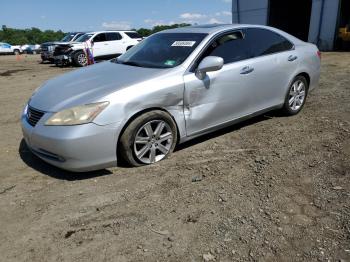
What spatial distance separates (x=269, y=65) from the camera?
5023mm

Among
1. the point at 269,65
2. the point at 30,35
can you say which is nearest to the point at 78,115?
the point at 269,65

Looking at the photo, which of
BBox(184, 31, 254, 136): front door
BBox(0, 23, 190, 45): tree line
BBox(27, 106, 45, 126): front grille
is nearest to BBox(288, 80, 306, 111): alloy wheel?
BBox(184, 31, 254, 136): front door

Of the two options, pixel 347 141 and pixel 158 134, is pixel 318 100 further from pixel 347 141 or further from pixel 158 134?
pixel 158 134

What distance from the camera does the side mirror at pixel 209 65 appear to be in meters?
4.12

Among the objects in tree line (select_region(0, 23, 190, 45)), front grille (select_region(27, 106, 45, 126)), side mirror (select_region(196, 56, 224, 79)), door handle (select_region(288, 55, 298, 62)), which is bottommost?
tree line (select_region(0, 23, 190, 45))

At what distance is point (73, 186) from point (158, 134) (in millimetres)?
1082

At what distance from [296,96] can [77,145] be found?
3773 mm

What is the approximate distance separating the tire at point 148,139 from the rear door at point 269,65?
1.45 meters

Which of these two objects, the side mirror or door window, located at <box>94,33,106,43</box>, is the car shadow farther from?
door window, located at <box>94,33,106,43</box>

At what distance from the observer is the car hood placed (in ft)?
12.3

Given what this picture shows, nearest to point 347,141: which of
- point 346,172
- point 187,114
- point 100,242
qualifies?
point 346,172

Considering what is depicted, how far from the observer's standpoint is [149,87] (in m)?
3.85

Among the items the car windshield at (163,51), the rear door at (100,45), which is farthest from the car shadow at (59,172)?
the rear door at (100,45)

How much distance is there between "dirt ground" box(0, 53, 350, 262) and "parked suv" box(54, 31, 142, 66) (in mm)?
12145
